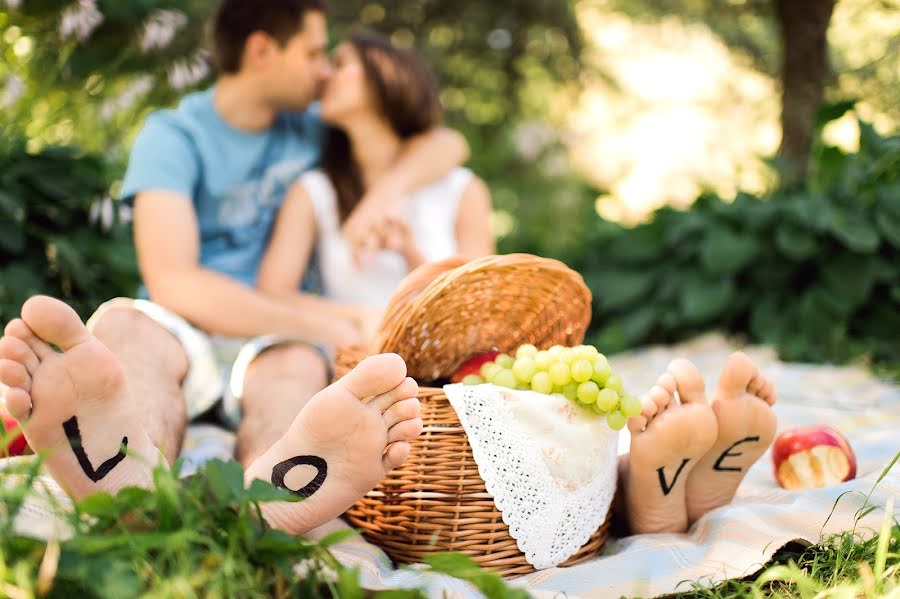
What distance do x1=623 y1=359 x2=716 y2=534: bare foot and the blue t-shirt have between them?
127 centimetres

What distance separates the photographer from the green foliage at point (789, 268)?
306 centimetres

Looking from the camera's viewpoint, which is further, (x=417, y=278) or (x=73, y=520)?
(x=417, y=278)

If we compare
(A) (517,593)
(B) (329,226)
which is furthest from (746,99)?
(A) (517,593)

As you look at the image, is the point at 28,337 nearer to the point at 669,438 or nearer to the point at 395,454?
the point at 395,454

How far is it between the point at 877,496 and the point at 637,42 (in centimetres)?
535

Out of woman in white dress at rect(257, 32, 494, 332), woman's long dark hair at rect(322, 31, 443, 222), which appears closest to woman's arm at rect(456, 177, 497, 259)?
woman in white dress at rect(257, 32, 494, 332)

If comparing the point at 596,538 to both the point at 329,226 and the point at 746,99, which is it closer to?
the point at 329,226

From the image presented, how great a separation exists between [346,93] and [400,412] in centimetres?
135

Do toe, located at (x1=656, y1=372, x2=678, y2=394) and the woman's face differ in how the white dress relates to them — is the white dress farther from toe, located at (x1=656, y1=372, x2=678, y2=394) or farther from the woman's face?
toe, located at (x1=656, y1=372, x2=678, y2=394)

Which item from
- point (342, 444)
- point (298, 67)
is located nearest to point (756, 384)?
point (342, 444)

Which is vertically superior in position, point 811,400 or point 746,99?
point 746,99

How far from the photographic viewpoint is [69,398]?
3.69 ft

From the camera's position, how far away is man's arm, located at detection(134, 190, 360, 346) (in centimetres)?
191

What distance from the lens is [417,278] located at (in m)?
1.53
